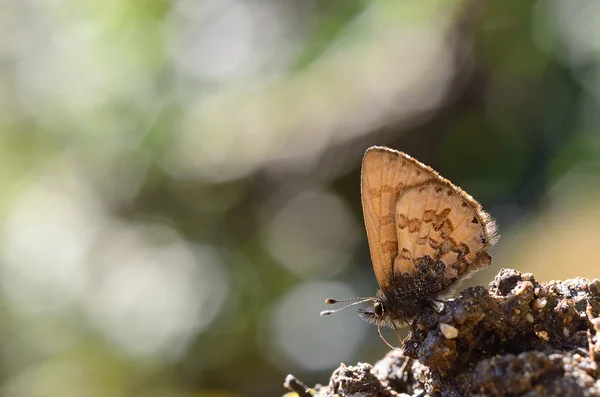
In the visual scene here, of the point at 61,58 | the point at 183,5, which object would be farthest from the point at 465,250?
the point at 61,58

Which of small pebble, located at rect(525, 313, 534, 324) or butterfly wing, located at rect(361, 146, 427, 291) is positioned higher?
butterfly wing, located at rect(361, 146, 427, 291)

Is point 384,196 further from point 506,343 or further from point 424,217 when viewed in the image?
point 506,343

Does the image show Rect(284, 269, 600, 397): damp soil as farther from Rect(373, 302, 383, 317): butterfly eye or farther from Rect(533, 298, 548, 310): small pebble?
Result: Rect(373, 302, 383, 317): butterfly eye

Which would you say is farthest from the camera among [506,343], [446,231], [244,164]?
[244,164]

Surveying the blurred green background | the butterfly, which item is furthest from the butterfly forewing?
the blurred green background

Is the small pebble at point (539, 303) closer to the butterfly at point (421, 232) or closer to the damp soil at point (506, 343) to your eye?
the damp soil at point (506, 343)

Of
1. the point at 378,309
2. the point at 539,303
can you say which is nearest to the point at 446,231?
the point at 378,309
